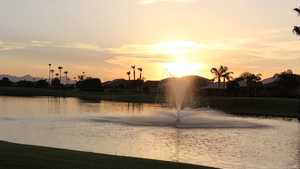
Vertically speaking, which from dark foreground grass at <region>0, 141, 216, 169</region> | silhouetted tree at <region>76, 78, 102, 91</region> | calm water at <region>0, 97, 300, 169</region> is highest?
silhouetted tree at <region>76, 78, 102, 91</region>

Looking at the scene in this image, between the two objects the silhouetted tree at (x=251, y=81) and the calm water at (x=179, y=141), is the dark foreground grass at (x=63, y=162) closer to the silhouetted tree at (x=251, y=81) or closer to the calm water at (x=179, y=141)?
the calm water at (x=179, y=141)

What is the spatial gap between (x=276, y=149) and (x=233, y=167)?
776 centimetres

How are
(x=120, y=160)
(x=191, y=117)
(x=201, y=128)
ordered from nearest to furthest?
(x=120, y=160), (x=201, y=128), (x=191, y=117)

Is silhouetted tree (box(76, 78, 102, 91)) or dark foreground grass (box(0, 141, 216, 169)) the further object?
silhouetted tree (box(76, 78, 102, 91))

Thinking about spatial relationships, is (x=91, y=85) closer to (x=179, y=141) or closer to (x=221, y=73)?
(x=221, y=73)

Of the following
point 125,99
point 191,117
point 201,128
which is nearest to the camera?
point 201,128

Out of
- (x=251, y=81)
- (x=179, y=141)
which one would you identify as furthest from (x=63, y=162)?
(x=251, y=81)

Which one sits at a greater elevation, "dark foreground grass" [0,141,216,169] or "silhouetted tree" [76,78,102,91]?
"silhouetted tree" [76,78,102,91]

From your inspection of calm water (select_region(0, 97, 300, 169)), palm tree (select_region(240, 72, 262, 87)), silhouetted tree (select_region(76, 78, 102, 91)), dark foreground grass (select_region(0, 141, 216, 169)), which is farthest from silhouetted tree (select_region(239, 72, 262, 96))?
dark foreground grass (select_region(0, 141, 216, 169))

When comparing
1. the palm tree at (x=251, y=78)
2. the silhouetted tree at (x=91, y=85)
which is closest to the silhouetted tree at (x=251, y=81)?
the palm tree at (x=251, y=78)

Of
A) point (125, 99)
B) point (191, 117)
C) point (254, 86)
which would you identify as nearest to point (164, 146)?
point (191, 117)

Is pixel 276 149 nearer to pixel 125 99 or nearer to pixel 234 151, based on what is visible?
pixel 234 151

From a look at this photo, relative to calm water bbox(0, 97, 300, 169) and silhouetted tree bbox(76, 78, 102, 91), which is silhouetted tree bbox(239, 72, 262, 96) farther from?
calm water bbox(0, 97, 300, 169)

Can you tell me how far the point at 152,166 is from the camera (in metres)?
17.6
